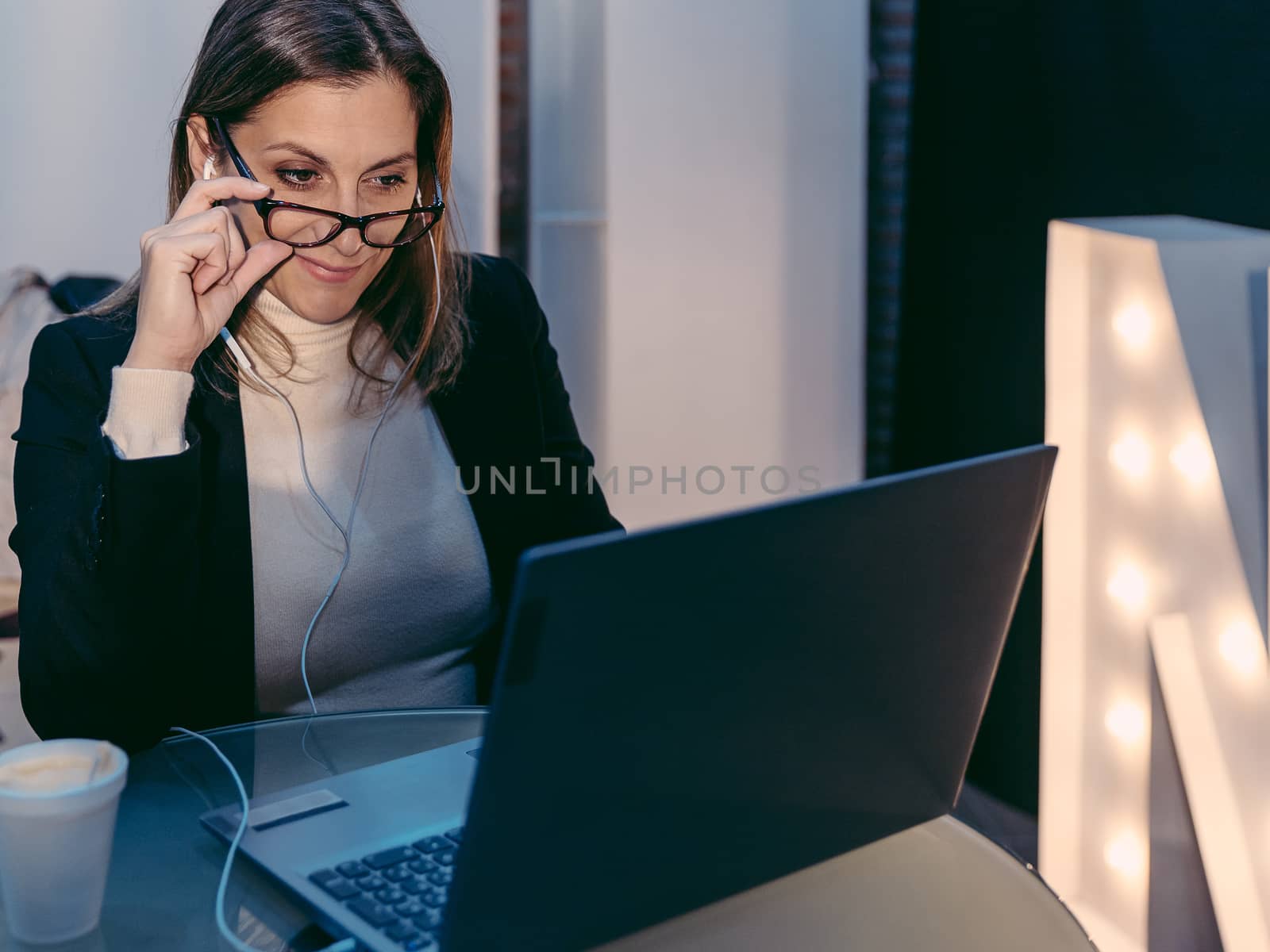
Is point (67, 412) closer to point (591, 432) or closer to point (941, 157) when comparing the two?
point (591, 432)

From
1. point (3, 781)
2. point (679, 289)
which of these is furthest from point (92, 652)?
point (679, 289)

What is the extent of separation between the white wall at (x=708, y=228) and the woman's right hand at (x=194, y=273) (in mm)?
1591

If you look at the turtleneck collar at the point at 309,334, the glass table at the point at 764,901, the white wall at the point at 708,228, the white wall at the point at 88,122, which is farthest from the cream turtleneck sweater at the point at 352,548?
the white wall at the point at 708,228

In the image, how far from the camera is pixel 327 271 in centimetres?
146

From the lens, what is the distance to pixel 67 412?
1.34 m

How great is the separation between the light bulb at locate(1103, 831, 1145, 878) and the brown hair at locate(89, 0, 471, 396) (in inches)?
40.8

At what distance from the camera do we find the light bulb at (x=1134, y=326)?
55.2 inches

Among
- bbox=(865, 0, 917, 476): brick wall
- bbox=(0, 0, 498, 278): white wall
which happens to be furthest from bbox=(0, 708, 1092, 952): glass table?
bbox=(865, 0, 917, 476): brick wall

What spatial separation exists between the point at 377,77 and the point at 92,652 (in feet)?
2.35

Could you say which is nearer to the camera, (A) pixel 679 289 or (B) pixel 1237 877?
(B) pixel 1237 877

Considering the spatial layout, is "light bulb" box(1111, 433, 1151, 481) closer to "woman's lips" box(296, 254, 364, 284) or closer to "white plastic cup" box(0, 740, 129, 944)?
"woman's lips" box(296, 254, 364, 284)

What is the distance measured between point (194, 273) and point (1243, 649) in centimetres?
122

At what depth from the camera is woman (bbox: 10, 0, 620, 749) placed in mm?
1187

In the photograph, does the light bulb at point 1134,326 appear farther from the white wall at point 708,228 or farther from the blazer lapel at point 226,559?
the white wall at point 708,228
